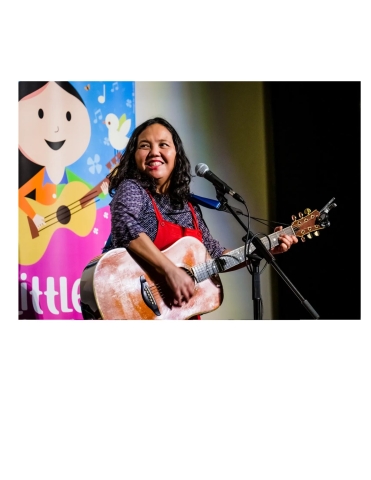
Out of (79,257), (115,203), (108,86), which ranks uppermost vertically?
(108,86)

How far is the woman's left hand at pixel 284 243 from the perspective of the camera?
2.66m

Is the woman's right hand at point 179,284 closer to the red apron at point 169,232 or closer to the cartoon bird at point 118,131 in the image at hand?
the red apron at point 169,232

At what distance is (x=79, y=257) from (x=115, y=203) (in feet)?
1.09

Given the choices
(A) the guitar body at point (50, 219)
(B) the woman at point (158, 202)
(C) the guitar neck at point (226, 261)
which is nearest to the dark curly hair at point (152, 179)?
(B) the woman at point (158, 202)

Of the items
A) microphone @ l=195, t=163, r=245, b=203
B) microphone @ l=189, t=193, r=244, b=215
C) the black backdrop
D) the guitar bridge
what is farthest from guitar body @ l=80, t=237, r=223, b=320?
the black backdrop

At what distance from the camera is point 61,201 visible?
8.75 ft

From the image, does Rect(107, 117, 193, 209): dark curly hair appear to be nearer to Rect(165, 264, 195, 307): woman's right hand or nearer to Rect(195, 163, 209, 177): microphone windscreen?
Rect(195, 163, 209, 177): microphone windscreen

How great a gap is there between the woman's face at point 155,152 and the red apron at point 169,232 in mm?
131

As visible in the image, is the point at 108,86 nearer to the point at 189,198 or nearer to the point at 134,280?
the point at 189,198

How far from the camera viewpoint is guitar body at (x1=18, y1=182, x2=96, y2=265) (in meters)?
2.66

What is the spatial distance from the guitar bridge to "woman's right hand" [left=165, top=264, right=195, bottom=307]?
0.32ft
